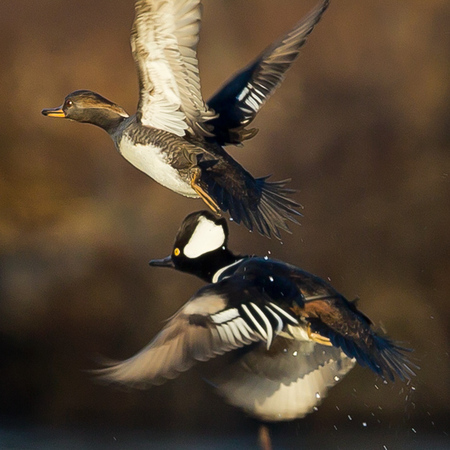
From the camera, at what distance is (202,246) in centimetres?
232

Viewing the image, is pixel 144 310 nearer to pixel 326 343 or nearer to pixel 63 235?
pixel 63 235

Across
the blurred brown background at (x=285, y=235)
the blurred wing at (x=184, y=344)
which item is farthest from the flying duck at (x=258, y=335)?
the blurred brown background at (x=285, y=235)

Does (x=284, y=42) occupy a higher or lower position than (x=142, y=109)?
higher

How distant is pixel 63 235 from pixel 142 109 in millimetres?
2243

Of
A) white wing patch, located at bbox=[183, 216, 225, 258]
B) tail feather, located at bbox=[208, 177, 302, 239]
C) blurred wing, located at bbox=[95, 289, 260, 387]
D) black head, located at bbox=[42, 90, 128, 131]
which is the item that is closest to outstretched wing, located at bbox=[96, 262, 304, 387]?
blurred wing, located at bbox=[95, 289, 260, 387]

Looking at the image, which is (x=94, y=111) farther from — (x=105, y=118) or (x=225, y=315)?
(x=225, y=315)

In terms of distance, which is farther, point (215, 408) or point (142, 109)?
point (215, 408)

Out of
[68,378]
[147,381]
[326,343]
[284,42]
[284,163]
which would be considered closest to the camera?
[147,381]

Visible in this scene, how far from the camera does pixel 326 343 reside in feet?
7.04

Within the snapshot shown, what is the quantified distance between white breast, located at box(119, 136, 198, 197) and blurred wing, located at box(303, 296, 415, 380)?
47 cm

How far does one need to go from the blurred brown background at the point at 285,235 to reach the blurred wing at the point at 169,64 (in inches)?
72.8

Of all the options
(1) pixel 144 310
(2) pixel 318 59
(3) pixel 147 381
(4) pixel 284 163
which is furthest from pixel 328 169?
(3) pixel 147 381

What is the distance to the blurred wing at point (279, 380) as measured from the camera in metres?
2.24

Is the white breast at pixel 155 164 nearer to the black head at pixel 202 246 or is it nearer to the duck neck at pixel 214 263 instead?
the black head at pixel 202 246
